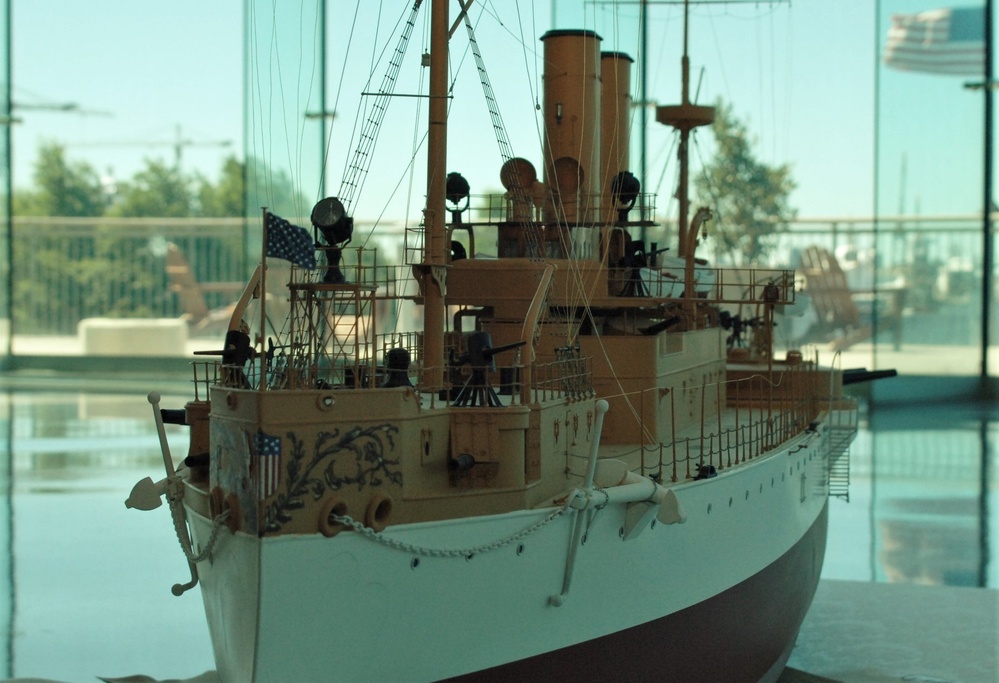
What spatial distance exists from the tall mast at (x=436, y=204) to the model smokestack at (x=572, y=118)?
4.76m

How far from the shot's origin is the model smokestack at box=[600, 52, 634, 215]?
1658 cm

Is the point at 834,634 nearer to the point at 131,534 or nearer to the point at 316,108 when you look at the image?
the point at 131,534

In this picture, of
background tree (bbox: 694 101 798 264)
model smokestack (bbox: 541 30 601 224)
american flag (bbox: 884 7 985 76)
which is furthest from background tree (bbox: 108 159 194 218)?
model smokestack (bbox: 541 30 601 224)

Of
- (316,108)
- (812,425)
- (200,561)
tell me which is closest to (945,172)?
(316,108)

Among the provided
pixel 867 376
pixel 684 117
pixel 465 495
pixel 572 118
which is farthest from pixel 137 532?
pixel 465 495

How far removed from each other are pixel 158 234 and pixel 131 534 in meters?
21.9

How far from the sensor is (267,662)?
7965 mm

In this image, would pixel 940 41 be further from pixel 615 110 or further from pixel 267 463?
pixel 267 463

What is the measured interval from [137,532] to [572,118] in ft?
31.7

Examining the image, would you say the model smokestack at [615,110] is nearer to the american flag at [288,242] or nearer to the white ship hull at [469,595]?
the white ship hull at [469,595]

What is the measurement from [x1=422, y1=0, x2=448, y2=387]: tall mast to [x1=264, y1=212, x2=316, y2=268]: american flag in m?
1.37

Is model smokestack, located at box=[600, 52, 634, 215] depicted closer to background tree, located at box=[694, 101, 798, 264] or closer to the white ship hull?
the white ship hull

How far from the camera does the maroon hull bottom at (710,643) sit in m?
9.36

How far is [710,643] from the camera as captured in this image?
1106 centimetres
